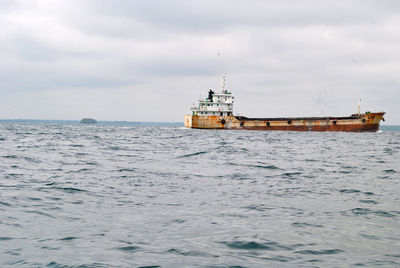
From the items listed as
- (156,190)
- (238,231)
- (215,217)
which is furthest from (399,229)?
(156,190)

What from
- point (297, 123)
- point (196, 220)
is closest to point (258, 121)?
point (297, 123)

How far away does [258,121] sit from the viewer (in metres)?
77.1

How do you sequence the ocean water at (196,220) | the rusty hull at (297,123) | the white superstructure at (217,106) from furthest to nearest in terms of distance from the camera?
the white superstructure at (217,106) → the rusty hull at (297,123) → the ocean water at (196,220)

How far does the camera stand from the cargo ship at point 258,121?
70500 mm

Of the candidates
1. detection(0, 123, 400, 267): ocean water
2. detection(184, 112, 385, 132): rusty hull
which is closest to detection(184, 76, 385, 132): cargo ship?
detection(184, 112, 385, 132): rusty hull

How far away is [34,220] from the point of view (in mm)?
7762

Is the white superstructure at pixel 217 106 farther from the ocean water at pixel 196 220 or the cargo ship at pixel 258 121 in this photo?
the ocean water at pixel 196 220

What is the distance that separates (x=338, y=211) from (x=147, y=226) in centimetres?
468

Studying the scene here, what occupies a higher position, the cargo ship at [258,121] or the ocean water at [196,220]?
the cargo ship at [258,121]

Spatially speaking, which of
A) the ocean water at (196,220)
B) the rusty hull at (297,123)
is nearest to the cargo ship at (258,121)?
the rusty hull at (297,123)

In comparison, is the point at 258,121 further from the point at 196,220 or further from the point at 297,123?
the point at 196,220

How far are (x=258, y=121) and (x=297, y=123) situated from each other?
8065 mm

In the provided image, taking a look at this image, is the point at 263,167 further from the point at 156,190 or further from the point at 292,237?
the point at 292,237

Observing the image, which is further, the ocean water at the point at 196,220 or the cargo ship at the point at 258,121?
the cargo ship at the point at 258,121
